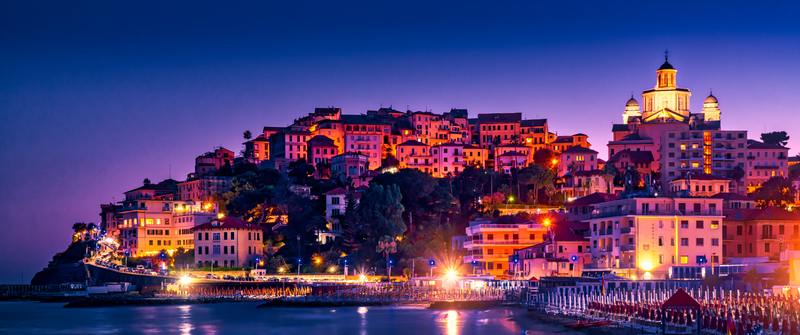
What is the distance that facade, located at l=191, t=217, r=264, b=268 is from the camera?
109 metres

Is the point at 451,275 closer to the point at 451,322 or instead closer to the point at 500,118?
the point at 451,322

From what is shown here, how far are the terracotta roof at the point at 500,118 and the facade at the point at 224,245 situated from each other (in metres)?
54.7

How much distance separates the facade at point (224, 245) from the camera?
109m

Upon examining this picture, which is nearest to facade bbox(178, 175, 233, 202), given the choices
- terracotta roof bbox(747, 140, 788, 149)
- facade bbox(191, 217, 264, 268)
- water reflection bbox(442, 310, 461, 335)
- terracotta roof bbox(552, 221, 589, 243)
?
facade bbox(191, 217, 264, 268)

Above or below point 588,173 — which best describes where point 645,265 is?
below

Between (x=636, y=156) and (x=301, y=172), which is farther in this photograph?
(x=301, y=172)

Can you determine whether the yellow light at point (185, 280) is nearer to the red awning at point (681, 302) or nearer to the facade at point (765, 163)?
the red awning at point (681, 302)

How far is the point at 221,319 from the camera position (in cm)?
7644

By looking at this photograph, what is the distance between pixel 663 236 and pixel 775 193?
35275 mm

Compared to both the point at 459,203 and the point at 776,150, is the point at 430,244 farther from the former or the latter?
the point at 776,150

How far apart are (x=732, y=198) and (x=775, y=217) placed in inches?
569

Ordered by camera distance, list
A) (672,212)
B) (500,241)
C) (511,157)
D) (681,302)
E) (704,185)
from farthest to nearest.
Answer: (511,157)
(704,185)
(500,241)
(672,212)
(681,302)

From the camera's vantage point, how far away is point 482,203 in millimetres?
114875

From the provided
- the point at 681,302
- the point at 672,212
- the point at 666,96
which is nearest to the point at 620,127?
the point at 666,96
